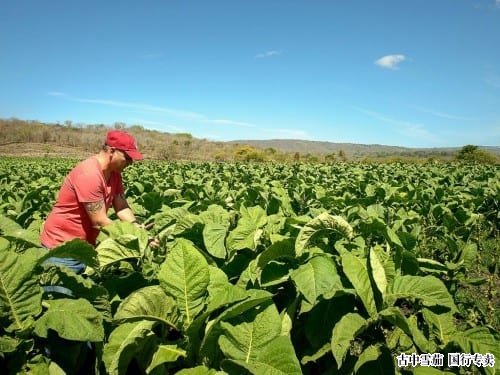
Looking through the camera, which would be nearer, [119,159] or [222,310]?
[222,310]

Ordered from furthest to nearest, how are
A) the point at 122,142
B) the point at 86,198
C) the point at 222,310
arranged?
the point at 122,142 → the point at 86,198 → the point at 222,310

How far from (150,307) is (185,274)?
195mm

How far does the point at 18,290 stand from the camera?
1671 millimetres

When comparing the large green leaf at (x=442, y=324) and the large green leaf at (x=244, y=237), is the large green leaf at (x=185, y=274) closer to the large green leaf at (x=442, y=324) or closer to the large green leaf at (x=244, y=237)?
the large green leaf at (x=244, y=237)

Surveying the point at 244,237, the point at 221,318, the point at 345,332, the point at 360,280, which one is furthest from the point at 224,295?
the point at 244,237

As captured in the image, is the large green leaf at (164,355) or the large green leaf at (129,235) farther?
the large green leaf at (129,235)

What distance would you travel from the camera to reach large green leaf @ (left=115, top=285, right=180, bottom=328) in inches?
65.0

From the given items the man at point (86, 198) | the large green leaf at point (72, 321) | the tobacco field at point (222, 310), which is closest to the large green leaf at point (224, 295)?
the tobacco field at point (222, 310)

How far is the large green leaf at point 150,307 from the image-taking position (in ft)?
5.42

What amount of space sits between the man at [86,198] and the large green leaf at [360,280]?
2245 millimetres

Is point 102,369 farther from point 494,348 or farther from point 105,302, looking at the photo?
point 494,348

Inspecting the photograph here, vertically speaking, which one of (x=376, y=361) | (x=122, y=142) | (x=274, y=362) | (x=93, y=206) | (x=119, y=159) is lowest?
(x=376, y=361)

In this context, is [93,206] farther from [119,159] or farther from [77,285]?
[77,285]

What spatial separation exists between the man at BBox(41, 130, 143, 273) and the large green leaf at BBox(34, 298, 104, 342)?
5.72ft
